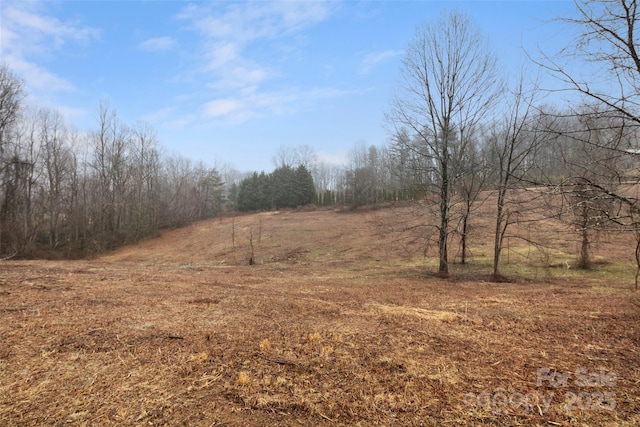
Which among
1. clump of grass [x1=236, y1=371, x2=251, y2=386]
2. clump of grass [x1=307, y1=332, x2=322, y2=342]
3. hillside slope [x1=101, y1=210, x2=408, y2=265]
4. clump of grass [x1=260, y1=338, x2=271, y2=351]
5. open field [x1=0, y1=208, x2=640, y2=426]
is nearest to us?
open field [x1=0, y1=208, x2=640, y2=426]

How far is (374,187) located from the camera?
4281 centimetres

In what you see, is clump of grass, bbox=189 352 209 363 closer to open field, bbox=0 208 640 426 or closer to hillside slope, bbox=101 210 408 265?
open field, bbox=0 208 640 426

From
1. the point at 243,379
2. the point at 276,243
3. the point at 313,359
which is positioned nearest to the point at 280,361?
the point at 313,359

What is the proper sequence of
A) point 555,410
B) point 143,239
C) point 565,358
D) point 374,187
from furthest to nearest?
point 374,187 < point 143,239 < point 565,358 < point 555,410

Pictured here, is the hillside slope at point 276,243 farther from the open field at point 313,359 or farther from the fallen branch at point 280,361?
the fallen branch at point 280,361

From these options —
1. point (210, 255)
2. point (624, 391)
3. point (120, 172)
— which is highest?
point (120, 172)

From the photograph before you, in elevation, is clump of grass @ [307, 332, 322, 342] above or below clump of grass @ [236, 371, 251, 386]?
below

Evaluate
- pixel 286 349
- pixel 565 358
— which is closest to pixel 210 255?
pixel 286 349

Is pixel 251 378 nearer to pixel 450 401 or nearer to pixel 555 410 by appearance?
pixel 450 401

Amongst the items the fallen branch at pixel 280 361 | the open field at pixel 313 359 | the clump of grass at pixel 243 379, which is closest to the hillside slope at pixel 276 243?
the open field at pixel 313 359

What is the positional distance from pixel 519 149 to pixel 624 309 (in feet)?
25.8

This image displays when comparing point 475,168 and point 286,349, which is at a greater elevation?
point 475,168

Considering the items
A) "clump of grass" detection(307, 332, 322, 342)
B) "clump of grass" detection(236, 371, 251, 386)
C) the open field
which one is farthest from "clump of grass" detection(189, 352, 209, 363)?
"clump of grass" detection(307, 332, 322, 342)

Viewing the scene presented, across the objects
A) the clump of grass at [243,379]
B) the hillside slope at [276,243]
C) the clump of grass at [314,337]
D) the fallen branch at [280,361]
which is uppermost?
the clump of grass at [243,379]
